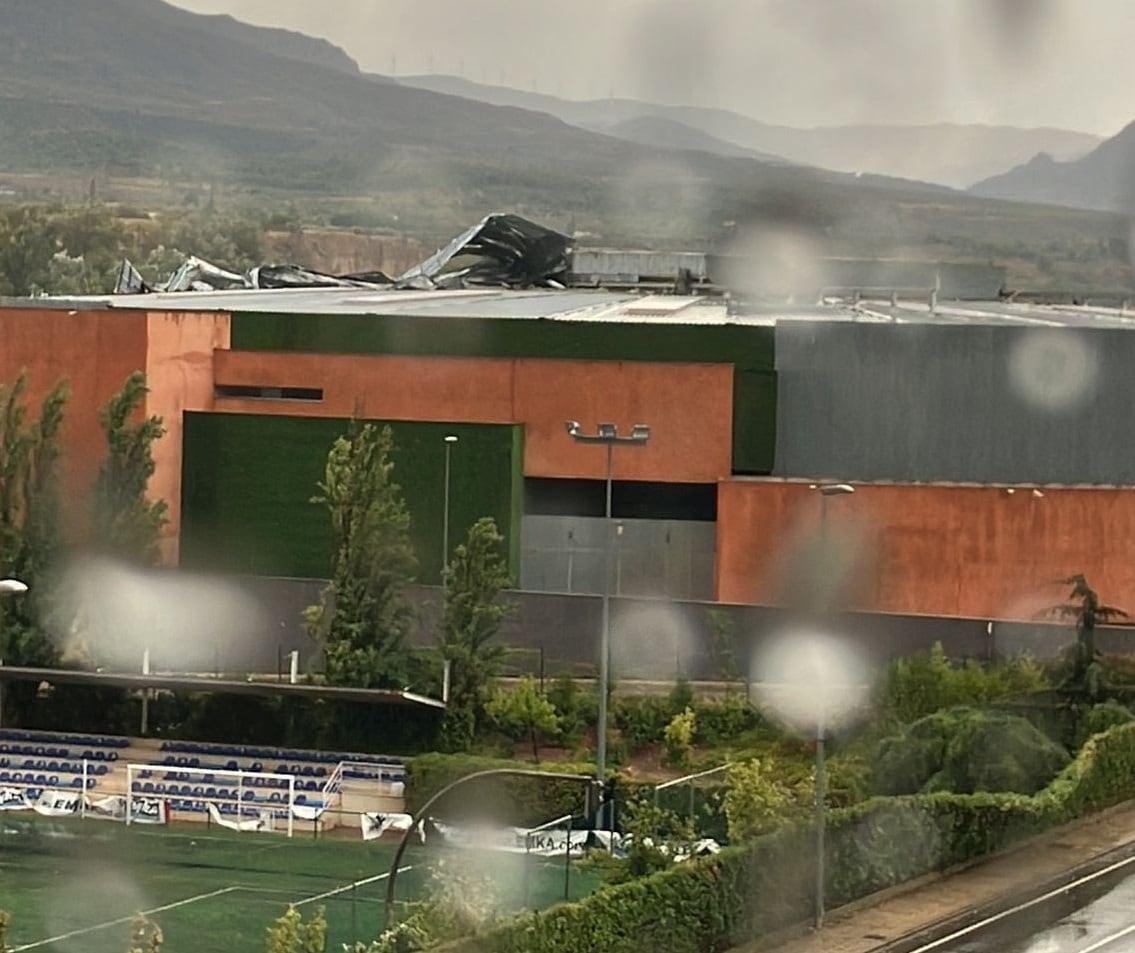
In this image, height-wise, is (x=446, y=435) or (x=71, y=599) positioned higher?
(x=446, y=435)

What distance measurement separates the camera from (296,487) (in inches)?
1090

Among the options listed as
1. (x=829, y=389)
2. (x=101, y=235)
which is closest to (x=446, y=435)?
(x=829, y=389)

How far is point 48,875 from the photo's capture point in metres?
19.1

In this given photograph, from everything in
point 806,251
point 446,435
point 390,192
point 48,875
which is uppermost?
point 390,192

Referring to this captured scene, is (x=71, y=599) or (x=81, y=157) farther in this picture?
(x=81, y=157)

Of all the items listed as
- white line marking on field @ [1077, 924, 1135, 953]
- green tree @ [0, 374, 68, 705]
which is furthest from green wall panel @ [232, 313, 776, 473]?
white line marking on field @ [1077, 924, 1135, 953]

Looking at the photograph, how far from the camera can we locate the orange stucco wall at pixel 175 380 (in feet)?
91.7

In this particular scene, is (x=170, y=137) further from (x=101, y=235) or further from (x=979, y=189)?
(x=979, y=189)

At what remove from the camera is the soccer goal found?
21.8 meters

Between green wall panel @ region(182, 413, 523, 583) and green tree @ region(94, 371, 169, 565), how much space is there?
1.58 meters

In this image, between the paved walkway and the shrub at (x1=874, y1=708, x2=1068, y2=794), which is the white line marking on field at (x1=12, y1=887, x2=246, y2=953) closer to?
the paved walkway

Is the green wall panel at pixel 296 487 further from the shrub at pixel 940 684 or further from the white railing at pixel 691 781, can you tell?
the white railing at pixel 691 781

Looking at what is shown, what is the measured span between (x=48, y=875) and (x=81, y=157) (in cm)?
8273

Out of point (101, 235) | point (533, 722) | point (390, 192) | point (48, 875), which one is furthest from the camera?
point (390, 192)
